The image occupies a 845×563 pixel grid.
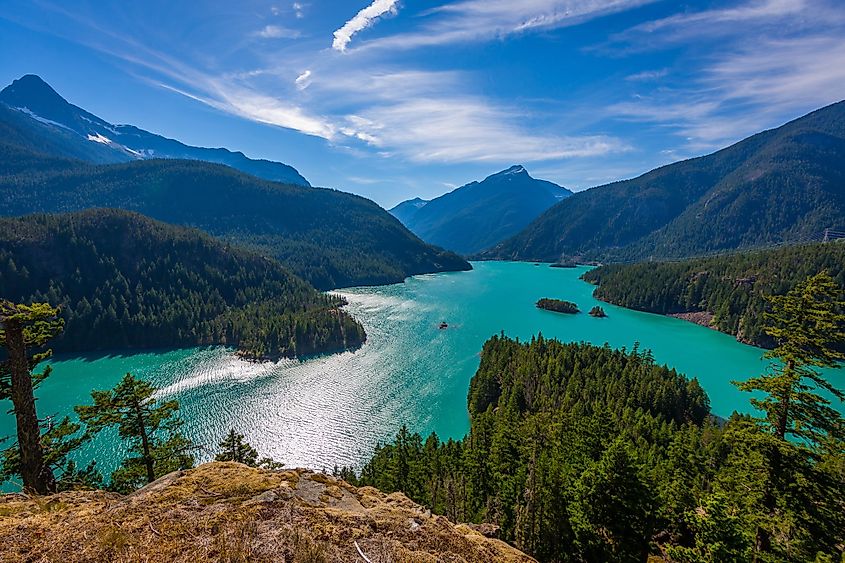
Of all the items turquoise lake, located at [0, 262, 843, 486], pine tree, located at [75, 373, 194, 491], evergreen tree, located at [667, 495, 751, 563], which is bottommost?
turquoise lake, located at [0, 262, 843, 486]

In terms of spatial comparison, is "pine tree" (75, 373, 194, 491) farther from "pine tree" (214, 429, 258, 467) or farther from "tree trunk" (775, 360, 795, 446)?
"tree trunk" (775, 360, 795, 446)

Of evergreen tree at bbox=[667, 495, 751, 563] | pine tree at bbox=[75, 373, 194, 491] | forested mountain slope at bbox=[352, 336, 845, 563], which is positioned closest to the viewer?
evergreen tree at bbox=[667, 495, 751, 563]

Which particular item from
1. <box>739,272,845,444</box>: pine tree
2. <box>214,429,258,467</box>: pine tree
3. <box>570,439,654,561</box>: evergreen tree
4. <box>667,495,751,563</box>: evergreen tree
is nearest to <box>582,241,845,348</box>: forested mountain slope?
<box>570,439,654,561</box>: evergreen tree

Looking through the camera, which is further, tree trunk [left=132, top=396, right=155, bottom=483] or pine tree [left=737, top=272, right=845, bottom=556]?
tree trunk [left=132, top=396, right=155, bottom=483]

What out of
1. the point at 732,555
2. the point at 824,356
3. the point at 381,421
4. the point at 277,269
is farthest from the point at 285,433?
the point at 277,269

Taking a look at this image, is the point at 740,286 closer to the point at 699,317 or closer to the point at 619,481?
the point at 699,317

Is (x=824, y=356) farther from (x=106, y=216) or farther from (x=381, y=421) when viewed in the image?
(x=106, y=216)
